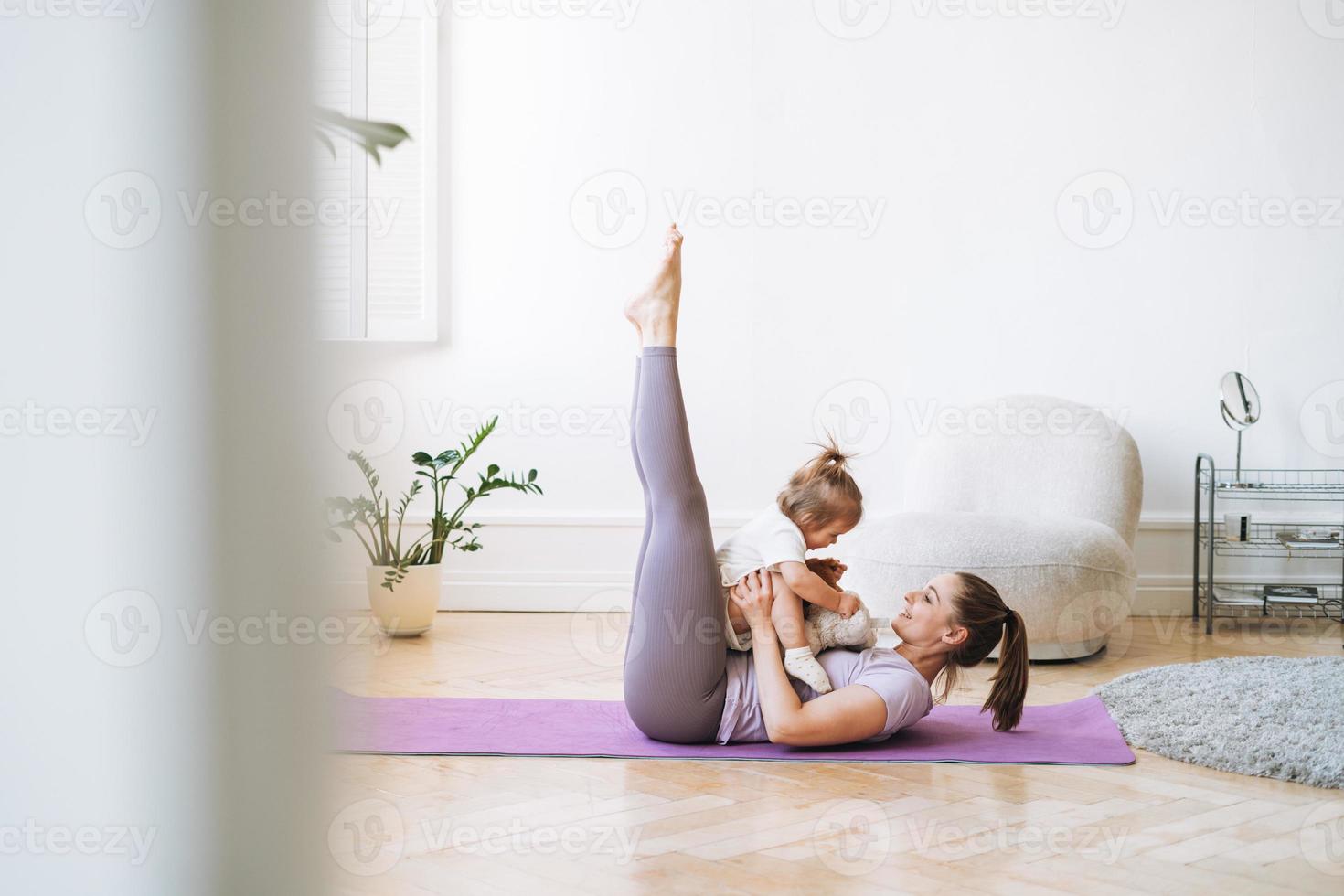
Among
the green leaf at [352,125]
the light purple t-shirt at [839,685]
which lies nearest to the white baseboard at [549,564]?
the light purple t-shirt at [839,685]

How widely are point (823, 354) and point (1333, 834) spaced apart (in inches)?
102

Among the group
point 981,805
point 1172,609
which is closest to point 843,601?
point 981,805

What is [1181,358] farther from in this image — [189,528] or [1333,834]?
[189,528]

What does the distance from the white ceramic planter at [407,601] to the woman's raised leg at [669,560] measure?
149cm

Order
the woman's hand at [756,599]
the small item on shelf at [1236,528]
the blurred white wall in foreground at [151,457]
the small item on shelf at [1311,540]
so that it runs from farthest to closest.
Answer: the small item on shelf at [1236,528], the small item on shelf at [1311,540], the woman's hand at [756,599], the blurred white wall in foreground at [151,457]

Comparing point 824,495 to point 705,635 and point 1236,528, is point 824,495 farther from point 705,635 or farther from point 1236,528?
point 1236,528

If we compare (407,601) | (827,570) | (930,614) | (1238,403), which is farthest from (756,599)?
(1238,403)

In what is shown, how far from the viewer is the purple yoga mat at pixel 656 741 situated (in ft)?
7.38

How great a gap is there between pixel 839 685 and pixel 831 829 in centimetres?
53

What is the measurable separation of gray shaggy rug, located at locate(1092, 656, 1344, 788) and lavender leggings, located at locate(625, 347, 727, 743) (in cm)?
87

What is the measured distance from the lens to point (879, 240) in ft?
13.7

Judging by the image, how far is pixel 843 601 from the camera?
232 cm

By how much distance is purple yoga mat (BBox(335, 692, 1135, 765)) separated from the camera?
2.25 meters

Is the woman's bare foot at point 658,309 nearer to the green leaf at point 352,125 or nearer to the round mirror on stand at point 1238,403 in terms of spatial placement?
the green leaf at point 352,125
